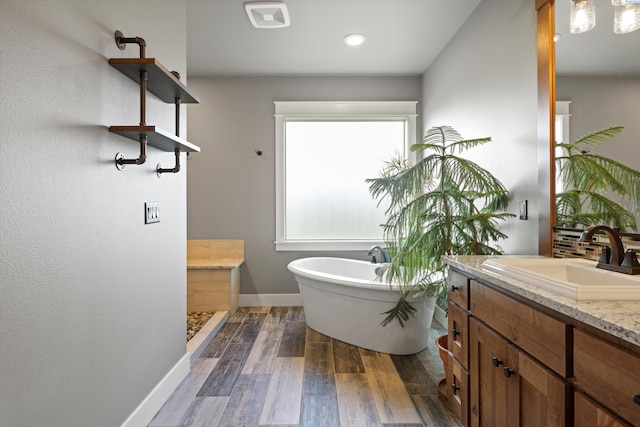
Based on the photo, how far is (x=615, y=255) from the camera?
124cm

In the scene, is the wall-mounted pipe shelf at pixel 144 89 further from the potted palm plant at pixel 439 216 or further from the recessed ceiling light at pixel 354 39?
the recessed ceiling light at pixel 354 39

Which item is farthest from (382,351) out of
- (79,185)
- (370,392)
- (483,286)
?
(79,185)

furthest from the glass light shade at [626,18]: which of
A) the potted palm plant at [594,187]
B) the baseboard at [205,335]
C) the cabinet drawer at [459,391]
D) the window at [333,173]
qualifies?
the baseboard at [205,335]

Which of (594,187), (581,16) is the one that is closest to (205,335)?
(594,187)

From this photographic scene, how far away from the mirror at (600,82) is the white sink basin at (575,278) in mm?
327

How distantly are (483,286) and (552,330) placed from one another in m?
0.42

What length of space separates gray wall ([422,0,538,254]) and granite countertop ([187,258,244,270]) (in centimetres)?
241

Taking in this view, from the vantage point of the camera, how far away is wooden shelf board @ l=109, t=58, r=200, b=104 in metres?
1.42

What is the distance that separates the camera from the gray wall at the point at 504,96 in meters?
1.89

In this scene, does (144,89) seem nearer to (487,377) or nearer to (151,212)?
(151,212)

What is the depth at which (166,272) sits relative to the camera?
198 cm

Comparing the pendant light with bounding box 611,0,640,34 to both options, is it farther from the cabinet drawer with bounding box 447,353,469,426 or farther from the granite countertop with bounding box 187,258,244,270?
the granite countertop with bounding box 187,258,244,270

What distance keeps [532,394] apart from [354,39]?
281 centimetres

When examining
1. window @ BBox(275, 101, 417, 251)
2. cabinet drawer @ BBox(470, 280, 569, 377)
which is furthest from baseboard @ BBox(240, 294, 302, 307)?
cabinet drawer @ BBox(470, 280, 569, 377)
